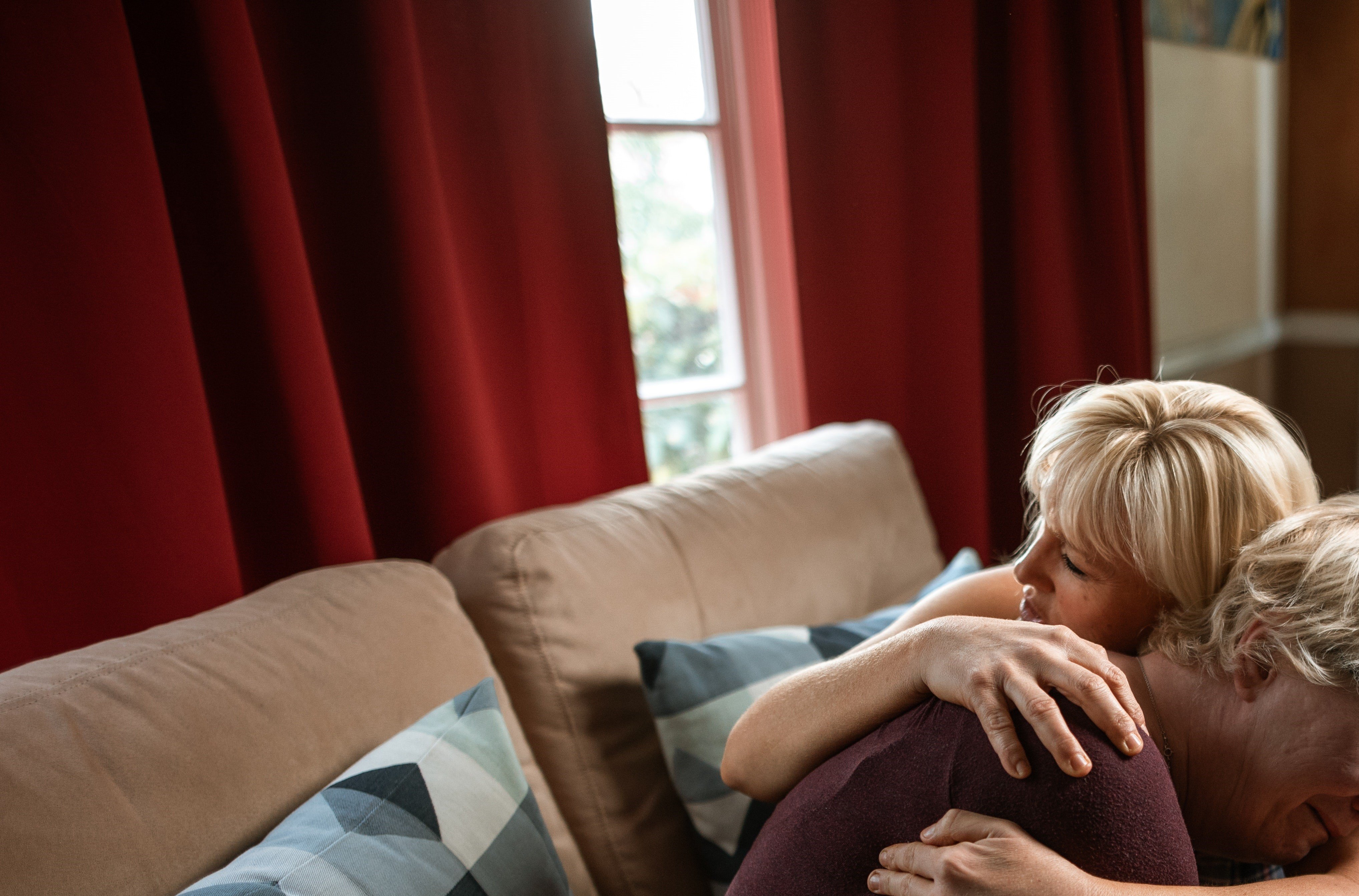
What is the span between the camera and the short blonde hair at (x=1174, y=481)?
2.84 feet

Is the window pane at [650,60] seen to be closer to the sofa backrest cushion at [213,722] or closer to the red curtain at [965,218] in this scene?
the red curtain at [965,218]

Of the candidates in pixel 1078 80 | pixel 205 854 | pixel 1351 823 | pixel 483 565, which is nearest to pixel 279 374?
pixel 483 565

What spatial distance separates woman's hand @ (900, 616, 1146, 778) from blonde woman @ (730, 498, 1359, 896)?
0.01 meters

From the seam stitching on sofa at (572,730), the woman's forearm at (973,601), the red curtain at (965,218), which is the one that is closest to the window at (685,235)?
the red curtain at (965,218)

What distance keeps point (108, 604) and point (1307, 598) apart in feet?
4.32

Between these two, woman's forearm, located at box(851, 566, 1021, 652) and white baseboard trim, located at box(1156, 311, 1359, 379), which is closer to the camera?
woman's forearm, located at box(851, 566, 1021, 652)

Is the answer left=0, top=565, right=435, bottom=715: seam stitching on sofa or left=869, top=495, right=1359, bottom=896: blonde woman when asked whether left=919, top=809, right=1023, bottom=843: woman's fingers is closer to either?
left=869, top=495, right=1359, bottom=896: blonde woman

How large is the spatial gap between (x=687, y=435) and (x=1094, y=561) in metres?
1.24

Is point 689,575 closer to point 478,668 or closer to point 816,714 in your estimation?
point 478,668

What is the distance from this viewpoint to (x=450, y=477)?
147 centimetres

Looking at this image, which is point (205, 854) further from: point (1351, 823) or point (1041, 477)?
point (1351, 823)

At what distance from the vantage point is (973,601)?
1.13 m

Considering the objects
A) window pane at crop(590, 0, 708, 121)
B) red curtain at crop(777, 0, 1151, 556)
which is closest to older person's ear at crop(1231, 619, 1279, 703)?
red curtain at crop(777, 0, 1151, 556)

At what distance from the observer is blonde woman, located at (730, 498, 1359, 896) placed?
647 mm
